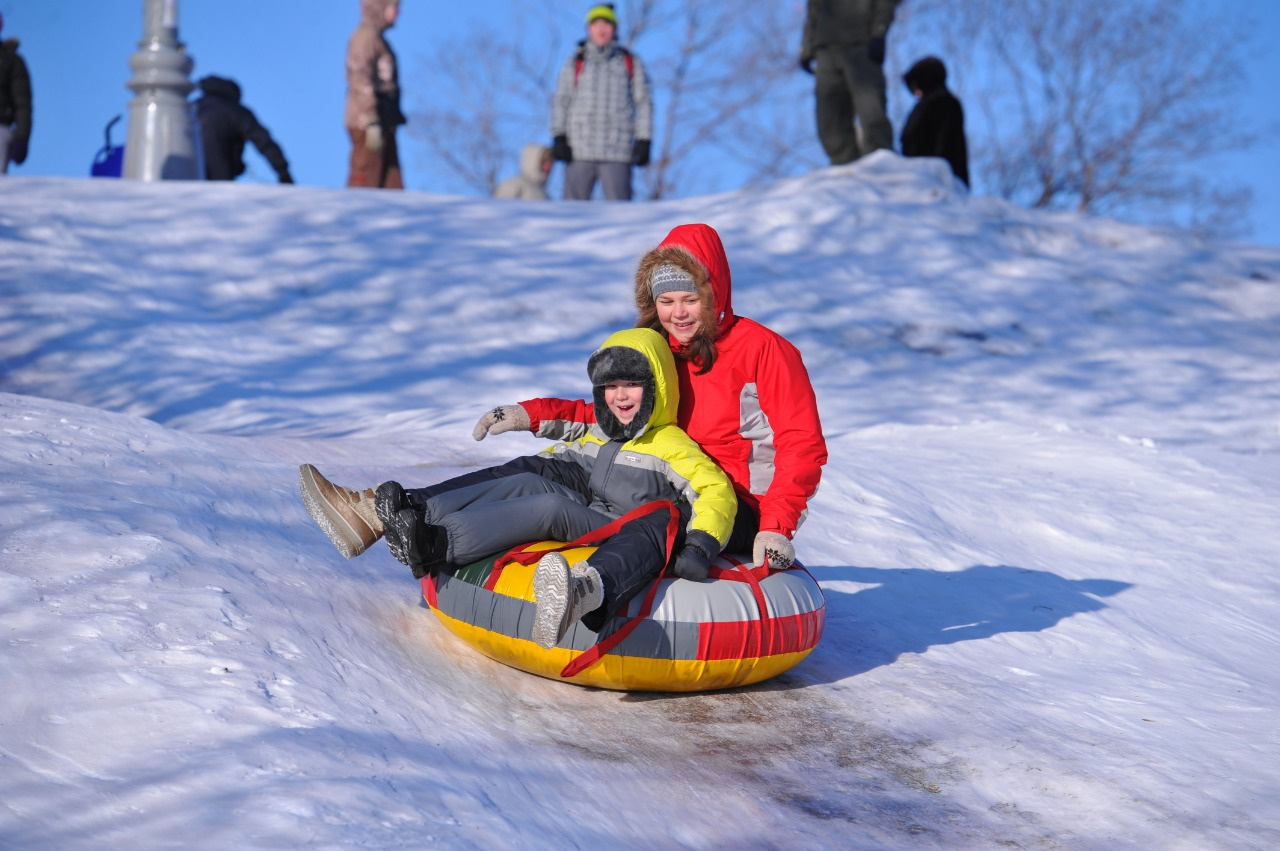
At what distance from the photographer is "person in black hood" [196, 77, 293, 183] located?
11.2 meters

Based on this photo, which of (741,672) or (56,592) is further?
(741,672)

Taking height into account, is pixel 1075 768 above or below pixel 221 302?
below

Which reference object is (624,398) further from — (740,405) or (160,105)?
(160,105)

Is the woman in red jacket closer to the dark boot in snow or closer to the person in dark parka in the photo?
the dark boot in snow

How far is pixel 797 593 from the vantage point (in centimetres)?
380

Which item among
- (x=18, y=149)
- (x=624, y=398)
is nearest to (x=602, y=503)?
A: (x=624, y=398)

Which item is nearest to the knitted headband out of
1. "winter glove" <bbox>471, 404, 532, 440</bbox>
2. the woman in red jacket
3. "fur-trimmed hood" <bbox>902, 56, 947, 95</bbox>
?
the woman in red jacket

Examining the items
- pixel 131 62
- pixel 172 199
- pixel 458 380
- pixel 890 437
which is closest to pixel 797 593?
pixel 890 437

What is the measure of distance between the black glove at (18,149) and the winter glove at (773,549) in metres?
9.68

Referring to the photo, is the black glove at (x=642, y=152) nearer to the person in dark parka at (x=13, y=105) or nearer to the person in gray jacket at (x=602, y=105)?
the person in gray jacket at (x=602, y=105)

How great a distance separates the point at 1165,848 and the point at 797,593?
124 cm

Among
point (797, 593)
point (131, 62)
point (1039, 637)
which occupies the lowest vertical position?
point (1039, 637)

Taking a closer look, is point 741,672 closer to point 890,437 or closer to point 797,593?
point 797,593

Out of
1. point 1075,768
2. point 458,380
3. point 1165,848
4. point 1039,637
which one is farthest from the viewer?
point 458,380
